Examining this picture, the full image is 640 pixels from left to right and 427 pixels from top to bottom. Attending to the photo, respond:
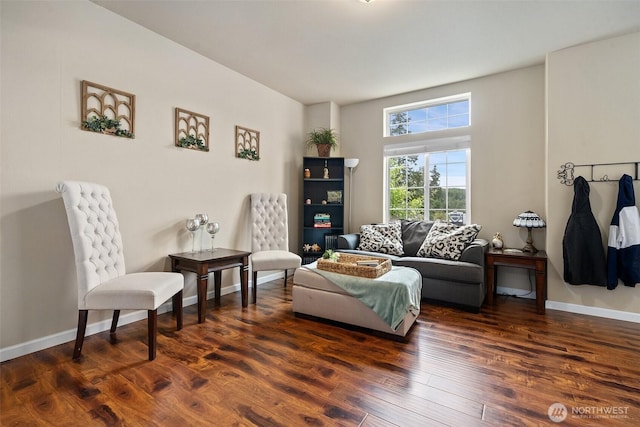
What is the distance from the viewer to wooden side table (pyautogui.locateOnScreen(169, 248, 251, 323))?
9.12 feet

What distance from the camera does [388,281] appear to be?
2502 millimetres

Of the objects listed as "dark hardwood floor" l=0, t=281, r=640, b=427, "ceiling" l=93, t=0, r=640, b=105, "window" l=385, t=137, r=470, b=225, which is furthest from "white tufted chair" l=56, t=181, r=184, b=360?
"window" l=385, t=137, r=470, b=225

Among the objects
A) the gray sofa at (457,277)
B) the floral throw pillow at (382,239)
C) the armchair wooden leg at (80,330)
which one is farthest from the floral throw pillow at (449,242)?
the armchair wooden leg at (80,330)

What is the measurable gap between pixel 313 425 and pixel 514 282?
3352 mm

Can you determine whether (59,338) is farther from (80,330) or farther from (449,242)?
(449,242)

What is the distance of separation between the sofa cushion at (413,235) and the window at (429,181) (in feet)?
1.04

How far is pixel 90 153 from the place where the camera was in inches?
99.0

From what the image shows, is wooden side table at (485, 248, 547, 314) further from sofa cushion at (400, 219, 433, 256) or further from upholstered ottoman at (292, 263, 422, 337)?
upholstered ottoman at (292, 263, 422, 337)

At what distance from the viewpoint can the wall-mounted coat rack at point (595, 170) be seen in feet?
9.51

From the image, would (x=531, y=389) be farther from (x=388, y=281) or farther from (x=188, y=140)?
(x=188, y=140)

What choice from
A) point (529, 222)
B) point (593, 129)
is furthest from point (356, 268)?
point (593, 129)

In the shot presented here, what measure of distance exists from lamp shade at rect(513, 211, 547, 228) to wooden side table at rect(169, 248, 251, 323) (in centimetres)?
313

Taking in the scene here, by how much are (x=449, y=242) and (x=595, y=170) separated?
159 centimetres

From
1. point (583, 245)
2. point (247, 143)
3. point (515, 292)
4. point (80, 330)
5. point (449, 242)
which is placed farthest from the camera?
point (247, 143)
